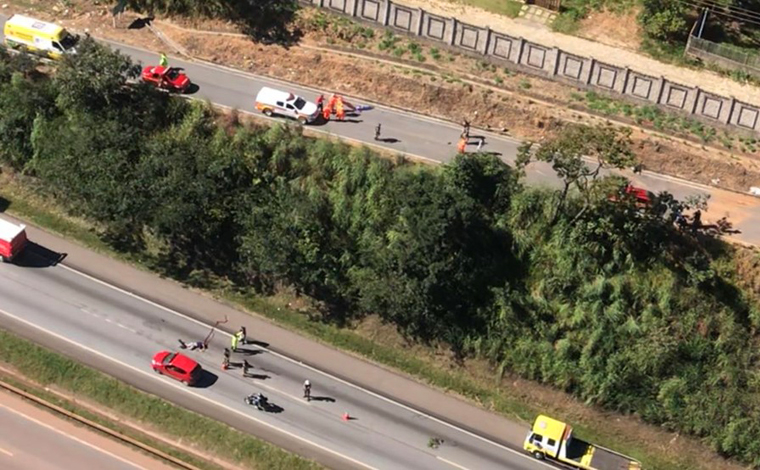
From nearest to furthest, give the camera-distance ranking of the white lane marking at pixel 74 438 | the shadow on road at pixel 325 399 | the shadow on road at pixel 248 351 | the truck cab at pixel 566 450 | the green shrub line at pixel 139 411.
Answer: the white lane marking at pixel 74 438 < the green shrub line at pixel 139 411 < the truck cab at pixel 566 450 < the shadow on road at pixel 325 399 < the shadow on road at pixel 248 351

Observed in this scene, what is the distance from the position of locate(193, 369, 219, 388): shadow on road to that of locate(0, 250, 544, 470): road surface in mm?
66

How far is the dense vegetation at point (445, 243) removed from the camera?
58.9 m

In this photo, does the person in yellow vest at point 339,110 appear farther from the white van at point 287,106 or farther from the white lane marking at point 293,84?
the white lane marking at point 293,84

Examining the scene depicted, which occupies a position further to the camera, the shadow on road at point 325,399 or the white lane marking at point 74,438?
the shadow on road at point 325,399

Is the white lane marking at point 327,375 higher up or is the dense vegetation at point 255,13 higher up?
the dense vegetation at point 255,13

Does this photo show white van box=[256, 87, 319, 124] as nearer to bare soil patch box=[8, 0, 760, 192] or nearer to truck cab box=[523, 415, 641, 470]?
bare soil patch box=[8, 0, 760, 192]

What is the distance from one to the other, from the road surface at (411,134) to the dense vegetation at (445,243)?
2.31 meters

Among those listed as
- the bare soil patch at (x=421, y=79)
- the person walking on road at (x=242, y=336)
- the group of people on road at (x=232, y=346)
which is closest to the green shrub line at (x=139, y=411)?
the group of people on road at (x=232, y=346)

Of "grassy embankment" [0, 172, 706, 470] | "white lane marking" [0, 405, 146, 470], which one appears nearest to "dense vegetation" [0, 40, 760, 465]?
"grassy embankment" [0, 172, 706, 470]

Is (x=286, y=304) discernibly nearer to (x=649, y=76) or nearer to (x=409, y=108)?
(x=409, y=108)

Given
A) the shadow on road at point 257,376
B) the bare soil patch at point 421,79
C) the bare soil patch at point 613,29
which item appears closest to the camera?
the shadow on road at point 257,376

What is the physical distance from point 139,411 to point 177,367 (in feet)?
11.7

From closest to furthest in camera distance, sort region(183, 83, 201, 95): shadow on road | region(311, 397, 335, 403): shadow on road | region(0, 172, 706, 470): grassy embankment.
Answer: region(0, 172, 706, 470): grassy embankment < region(311, 397, 335, 403): shadow on road < region(183, 83, 201, 95): shadow on road

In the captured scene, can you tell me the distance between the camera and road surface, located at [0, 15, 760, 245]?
206 ft
